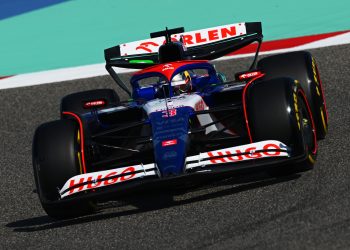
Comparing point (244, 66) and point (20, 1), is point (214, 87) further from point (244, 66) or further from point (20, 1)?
point (20, 1)

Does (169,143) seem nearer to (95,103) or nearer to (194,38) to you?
(95,103)

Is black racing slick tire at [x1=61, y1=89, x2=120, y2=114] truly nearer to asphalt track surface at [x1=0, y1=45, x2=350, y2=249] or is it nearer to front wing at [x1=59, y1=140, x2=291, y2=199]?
asphalt track surface at [x1=0, y1=45, x2=350, y2=249]

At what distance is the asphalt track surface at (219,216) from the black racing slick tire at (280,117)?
0.82 feet

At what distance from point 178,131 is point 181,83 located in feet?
4.40

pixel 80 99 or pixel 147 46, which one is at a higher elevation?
pixel 147 46

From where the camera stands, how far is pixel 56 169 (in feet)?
24.6

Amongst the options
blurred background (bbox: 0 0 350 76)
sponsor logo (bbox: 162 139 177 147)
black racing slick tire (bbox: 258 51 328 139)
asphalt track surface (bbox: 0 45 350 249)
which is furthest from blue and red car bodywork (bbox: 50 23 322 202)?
blurred background (bbox: 0 0 350 76)

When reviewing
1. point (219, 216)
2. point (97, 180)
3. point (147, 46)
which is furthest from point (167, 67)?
point (219, 216)

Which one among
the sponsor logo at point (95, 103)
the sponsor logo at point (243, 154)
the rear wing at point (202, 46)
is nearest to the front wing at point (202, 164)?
the sponsor logo at point (243, 154)

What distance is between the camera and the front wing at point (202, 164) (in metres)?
7.14

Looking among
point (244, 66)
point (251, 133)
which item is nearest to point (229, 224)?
point (251, 133)

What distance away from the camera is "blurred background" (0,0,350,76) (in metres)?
14.5

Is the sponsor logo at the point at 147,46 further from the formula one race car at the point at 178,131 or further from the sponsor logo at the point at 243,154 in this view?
the sponsor logo at the point at 243,154

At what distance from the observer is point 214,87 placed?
8609mm
